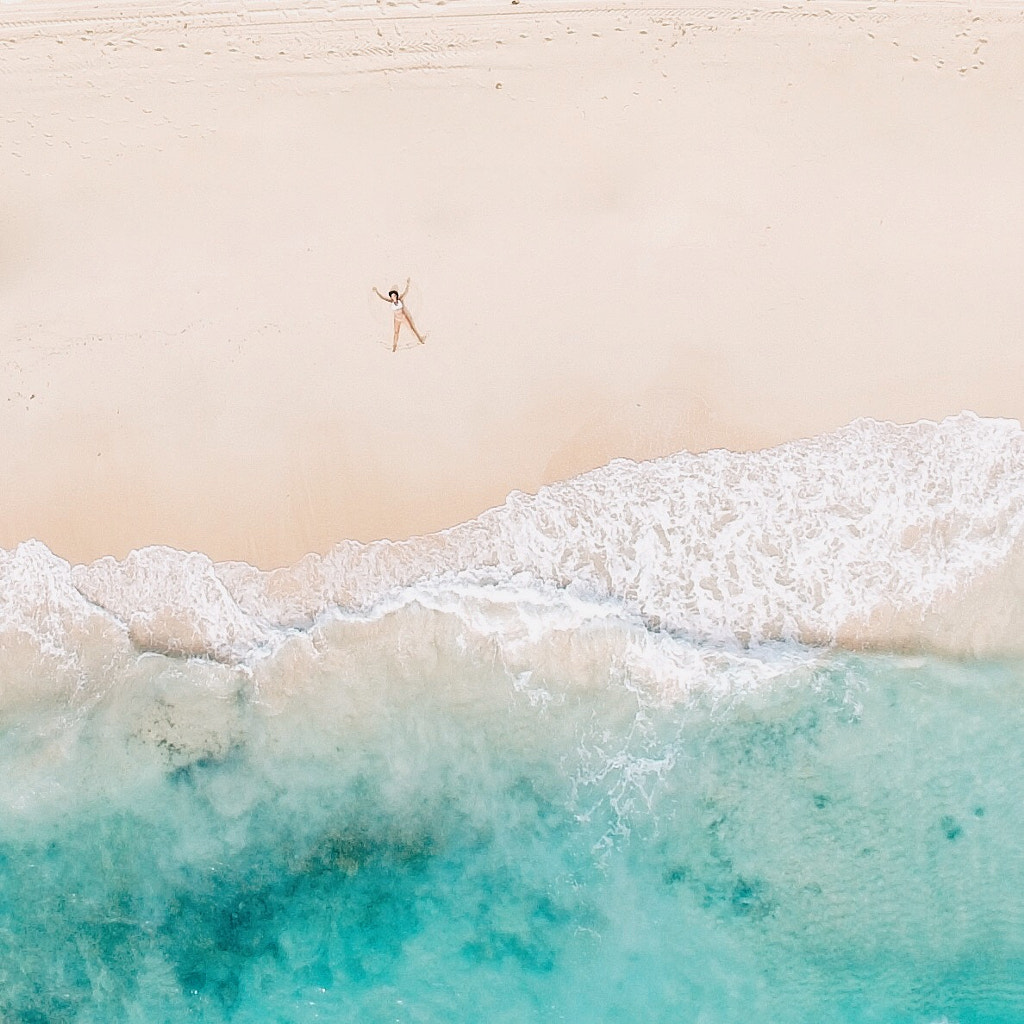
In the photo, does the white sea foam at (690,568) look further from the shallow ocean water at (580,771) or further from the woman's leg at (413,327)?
the woman's leg at (413,327)

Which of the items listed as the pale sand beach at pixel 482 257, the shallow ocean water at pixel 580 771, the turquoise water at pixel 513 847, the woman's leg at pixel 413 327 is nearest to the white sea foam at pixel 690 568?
the shallow ocean water at pixel 580 771

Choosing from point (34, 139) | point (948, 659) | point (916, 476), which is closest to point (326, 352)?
point (34, 139)

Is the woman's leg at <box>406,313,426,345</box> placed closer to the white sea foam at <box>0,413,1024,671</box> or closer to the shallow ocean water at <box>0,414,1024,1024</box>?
the white sea foam at <box>0,413,1024,671</box>

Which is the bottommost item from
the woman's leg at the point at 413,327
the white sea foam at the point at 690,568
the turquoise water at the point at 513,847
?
the turquoise water at the point at 513,847

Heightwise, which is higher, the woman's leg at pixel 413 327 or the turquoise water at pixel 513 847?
the woman's leg at pixel 413 327

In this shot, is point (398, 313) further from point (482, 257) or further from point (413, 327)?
point (482, 257)

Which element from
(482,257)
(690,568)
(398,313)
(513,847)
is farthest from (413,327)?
(513,847)

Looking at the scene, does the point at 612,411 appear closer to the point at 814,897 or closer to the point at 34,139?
the point at 814,897

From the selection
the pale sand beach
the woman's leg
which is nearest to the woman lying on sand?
the woman's leg
